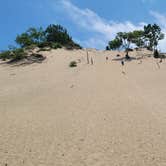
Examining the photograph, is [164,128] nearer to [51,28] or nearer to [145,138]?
[145,138]

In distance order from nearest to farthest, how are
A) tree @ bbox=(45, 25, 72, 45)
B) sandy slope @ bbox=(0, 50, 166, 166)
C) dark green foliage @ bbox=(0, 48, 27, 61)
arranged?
sandy slope @ bbox=(0, 50, 166, 166), dark green foliage @ bbox=(0, 48, 27, 61), tree @ bbox=(45, 25, 72, 45)

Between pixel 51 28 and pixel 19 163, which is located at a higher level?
pixel 51 28

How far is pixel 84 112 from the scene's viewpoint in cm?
2419

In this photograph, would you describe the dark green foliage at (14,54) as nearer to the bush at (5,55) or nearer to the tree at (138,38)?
the bush at (5,55)

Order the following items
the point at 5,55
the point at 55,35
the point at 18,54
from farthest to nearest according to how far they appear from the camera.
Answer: the point at 55,35 < the point at 5,55 < the point at 18,54

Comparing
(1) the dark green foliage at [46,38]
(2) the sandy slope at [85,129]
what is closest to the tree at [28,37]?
(1) the dark green foliage at [46,38]

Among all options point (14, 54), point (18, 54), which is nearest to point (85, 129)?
point (18, 54)

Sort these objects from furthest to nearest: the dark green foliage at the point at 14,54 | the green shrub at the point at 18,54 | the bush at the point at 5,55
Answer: the bush at the point at 5,55
the dark green foliage at the point at 14,54
the green shrub at the point at 18,54

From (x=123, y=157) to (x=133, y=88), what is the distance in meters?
23.0

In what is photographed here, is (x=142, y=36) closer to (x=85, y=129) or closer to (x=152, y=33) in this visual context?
(x=152, y=33)

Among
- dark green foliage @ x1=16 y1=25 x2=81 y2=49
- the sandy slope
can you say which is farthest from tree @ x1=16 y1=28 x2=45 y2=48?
the sandy slope

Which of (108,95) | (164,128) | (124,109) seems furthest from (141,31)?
(164,128)

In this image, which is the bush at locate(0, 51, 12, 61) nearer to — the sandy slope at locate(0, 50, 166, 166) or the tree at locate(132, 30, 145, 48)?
the tree at locate(132, 30, 145, 48)

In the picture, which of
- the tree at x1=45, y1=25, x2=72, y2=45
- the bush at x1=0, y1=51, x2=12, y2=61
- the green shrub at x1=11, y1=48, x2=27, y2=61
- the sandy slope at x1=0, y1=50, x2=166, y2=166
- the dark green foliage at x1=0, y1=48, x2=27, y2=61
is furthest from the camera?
the tree at x1=45, y1=25, x2=72, y2=45
